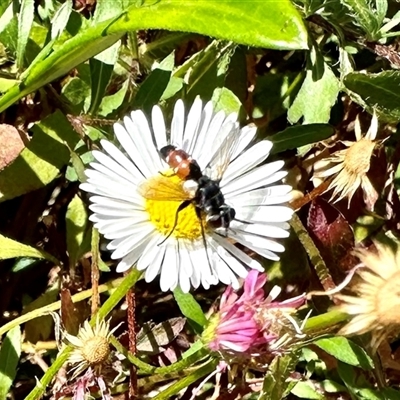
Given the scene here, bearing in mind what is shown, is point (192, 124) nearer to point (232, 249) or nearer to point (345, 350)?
point (232, 249)

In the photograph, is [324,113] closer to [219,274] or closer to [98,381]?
[219,274]

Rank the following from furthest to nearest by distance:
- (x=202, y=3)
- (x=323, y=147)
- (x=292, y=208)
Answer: (x=323, y=147) → (x=292, y=208) → (x=202, y=3)

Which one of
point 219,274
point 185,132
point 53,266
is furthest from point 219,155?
point 53,266

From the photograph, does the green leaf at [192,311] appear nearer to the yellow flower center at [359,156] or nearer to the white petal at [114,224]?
the white petal at [114,224]

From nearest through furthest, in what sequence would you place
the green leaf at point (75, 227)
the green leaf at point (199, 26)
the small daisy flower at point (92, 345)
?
the green leaf at point (199, 26), the small daisy flower at point (92, 345), the green leaf at point (75, 227)

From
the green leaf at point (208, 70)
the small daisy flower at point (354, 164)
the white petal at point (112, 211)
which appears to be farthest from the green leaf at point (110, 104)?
the small daisy flower at point (354, 164)

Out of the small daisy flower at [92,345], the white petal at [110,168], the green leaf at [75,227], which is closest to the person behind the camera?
the small daisy flower at [92,345]
